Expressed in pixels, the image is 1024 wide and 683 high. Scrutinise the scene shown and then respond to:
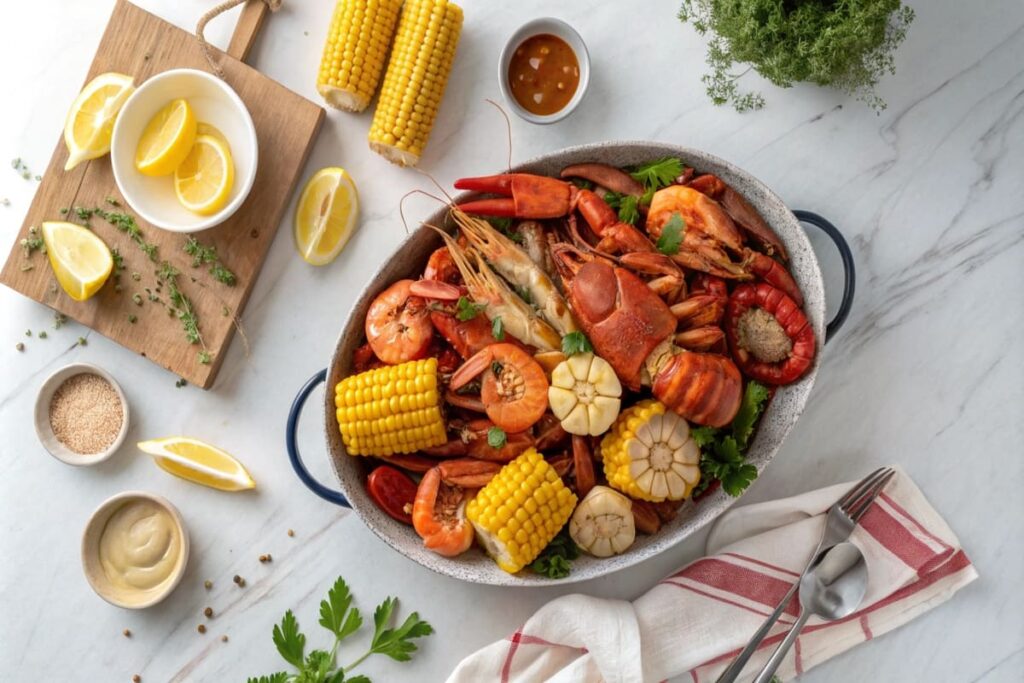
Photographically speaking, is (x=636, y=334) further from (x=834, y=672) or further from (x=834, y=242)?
(x=834, y=672)

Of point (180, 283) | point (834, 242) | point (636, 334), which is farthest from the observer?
point (180, 283)

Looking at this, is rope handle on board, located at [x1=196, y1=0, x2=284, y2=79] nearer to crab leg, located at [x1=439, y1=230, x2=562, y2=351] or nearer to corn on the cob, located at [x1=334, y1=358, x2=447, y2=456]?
crab leg, located at [x1=439, y1=230, x2=562, y2=351]

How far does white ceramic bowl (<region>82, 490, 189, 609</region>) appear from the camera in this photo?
3512mm

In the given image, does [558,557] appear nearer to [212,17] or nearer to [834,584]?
[834,584]

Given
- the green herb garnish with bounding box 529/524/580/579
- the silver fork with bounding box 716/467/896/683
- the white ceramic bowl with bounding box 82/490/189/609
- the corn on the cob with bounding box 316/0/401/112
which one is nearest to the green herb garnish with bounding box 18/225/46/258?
the white ceramic bowl with bounding box 82/490/189/609

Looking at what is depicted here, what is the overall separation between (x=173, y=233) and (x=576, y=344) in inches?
73.1

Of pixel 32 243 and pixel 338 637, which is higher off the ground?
pixel 32 243

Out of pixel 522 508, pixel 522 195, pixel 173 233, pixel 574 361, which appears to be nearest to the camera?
pixel 522 508

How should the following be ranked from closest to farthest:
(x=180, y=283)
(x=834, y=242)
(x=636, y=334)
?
1. (x=636, y=334)
2. (x=834, y=242)
3. (x=180, y=283)

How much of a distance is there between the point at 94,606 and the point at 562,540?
216cm

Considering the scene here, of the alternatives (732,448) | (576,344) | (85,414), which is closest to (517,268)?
(576,344)

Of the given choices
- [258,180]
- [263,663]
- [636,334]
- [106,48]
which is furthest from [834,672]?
[106,48]

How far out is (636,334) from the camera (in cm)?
303

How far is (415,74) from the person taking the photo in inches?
134
